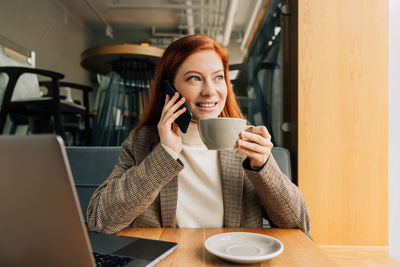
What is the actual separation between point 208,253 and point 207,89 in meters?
0.49

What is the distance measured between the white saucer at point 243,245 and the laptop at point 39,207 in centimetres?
22

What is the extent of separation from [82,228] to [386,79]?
1469 millimetres

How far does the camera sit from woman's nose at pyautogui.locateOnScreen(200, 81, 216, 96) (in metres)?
0.86

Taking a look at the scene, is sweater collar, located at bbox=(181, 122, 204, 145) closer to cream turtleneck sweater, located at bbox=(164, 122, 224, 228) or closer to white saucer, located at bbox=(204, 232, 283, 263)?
cream turtleneck sweater, located at bbox=(164, 122, 224, 228)

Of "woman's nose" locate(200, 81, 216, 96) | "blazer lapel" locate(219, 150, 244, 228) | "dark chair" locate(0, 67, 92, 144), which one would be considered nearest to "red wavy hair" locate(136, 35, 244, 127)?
"woman's nose" locate(200, 81, 216, 96)

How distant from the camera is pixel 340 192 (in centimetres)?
137

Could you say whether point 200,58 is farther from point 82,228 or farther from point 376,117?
Result: point 376,117

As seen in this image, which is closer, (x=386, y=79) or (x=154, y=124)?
(x=154, y=124)

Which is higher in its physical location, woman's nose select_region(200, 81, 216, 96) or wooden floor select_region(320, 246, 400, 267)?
woman's nose select_region(200, 81, 216, 96)

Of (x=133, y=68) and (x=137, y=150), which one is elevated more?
(x=133, y=68)

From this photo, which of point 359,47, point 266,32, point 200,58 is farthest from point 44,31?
point 359,47

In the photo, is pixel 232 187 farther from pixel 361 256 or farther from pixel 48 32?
pixel 48 32

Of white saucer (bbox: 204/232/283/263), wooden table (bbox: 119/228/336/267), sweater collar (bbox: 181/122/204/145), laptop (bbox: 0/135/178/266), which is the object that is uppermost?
sweater collar (bbox: 181/122/204/145)

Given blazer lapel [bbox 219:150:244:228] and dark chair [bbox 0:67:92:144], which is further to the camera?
dark chair [bbox 0:67:92:144]
